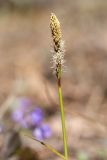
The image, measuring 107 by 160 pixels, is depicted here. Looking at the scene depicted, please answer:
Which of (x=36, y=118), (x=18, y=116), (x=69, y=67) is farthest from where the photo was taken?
(x=69, y=67)

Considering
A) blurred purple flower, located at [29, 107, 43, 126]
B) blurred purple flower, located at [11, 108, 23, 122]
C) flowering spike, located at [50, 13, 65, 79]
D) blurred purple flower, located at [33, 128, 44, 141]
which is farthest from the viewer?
blurred purple flower, located at [11, 108, 23, 122]

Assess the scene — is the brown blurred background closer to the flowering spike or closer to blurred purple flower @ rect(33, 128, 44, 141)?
blurred purple flower @ rect(33, 128, 44, 141)

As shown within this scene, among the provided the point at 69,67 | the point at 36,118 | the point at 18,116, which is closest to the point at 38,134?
the point at 36,118

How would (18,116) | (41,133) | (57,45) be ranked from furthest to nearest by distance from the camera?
(18,116), (41,133), (57,45)

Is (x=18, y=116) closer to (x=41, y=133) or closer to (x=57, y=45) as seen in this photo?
(x=41, y=133)

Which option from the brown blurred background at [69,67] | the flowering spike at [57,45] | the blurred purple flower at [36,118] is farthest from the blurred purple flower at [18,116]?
the flowering spike at [57,45]

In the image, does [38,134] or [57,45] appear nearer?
[57,45]

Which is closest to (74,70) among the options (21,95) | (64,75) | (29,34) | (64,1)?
(64,75)

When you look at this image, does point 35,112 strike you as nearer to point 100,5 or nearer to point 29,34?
point 29,34

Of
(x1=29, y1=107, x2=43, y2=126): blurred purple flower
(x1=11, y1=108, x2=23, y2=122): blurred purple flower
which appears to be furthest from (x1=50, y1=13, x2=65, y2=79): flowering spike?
(x1=11, y1=108, x2=23, y2=122): blurred purple flower

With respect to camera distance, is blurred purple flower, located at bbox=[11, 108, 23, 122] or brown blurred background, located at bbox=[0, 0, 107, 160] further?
brown blurred background, located at bbox=[0, 0, 107, 160]

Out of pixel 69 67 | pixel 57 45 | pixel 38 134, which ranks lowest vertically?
pixel 38 134
